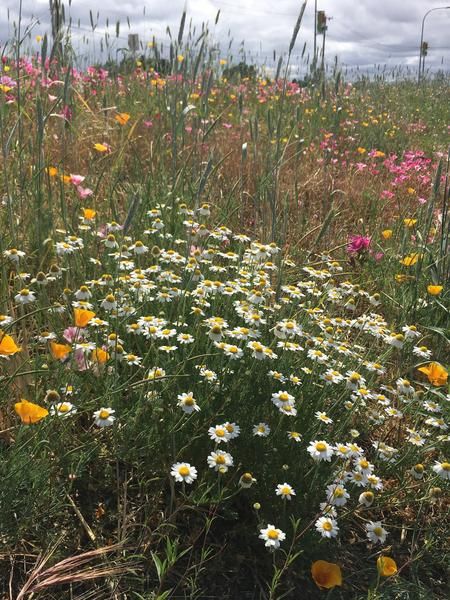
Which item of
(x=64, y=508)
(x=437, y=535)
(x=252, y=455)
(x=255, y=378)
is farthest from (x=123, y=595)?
(x=437, y=535)

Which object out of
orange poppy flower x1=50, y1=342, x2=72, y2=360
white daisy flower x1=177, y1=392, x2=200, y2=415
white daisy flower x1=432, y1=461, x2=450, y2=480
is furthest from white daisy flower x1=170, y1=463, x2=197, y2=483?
white daisy flower x1=432, y1=461, x2=450, y2=480

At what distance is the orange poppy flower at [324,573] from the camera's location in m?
1.31

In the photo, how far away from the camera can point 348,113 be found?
283 inches

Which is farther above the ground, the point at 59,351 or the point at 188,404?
the point at 59,351

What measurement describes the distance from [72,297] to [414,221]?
1996mm

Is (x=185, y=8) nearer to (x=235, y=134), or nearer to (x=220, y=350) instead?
(x=220, y=350)

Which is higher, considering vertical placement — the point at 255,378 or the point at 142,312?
the point at 142,312

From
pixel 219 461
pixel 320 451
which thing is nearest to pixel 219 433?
pixel 219 461

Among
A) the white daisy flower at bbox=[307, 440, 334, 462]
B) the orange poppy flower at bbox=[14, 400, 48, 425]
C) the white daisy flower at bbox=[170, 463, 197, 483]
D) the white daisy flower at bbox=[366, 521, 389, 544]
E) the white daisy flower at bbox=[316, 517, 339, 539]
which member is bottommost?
the white daisy flower at bbox=[366, 521, 389, 544]

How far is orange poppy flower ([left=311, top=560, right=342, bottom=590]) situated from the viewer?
51.8 inches

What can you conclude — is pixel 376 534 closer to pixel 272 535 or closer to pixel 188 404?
pixel 272 535

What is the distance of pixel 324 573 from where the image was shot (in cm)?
133

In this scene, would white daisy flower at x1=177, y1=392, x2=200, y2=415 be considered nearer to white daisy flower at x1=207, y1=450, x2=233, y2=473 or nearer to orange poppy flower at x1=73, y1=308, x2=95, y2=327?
white daisy flower at x1=207, y1=450, x2=233, y2=473

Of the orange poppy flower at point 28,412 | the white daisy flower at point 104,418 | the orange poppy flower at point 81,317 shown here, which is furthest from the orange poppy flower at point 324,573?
the orange poppy flower at point 81,317
